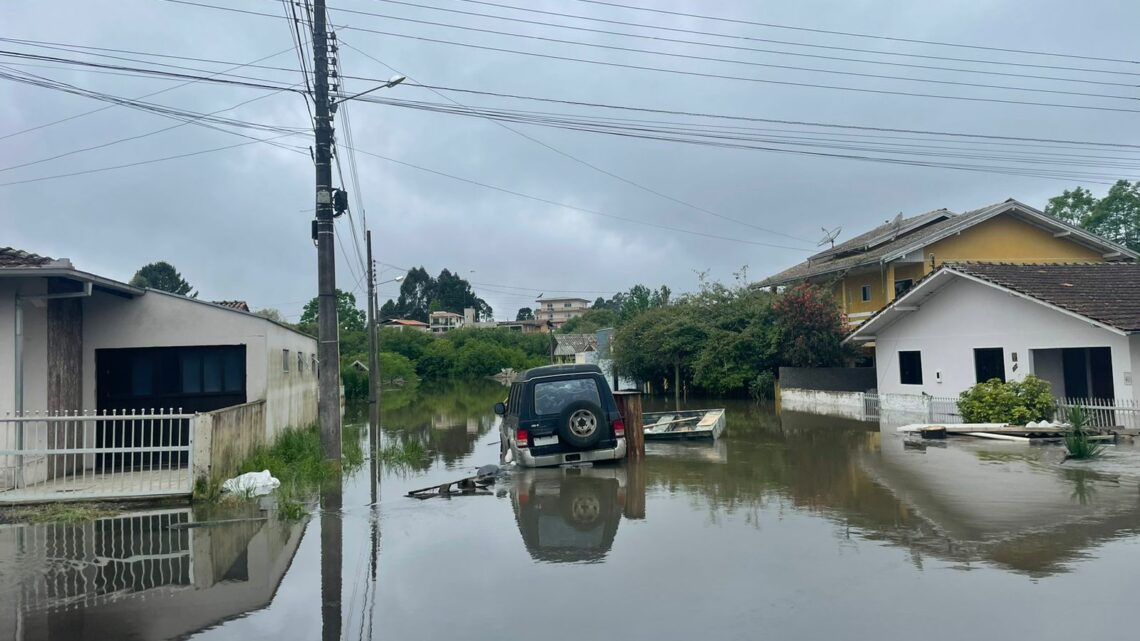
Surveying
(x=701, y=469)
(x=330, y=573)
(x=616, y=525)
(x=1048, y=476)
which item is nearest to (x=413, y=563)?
(x=330, y=573)

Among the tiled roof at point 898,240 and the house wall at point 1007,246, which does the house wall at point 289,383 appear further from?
the house wall at point 1007,246

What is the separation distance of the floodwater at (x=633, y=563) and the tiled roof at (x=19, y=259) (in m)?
3.98

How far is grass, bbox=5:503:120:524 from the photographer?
36.0ft

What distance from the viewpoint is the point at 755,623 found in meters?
6.46

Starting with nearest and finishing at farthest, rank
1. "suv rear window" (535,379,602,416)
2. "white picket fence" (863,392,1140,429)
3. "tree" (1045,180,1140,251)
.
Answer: "suv rear window" (535,379,602,416) < "white picket fence" (863,392,1140,429) < "tree" (1045,180,1140,251)

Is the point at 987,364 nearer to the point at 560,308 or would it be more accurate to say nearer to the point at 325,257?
the point at 325,257

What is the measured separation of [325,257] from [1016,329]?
17.7 meters

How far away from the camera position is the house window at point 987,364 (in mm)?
24062

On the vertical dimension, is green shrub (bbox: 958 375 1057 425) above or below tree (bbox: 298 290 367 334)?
below

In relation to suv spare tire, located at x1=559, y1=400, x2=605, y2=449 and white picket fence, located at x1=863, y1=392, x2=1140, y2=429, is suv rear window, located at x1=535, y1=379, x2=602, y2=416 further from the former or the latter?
white picket fence, located at x1=863, y1=392, x2=1140, y2=429

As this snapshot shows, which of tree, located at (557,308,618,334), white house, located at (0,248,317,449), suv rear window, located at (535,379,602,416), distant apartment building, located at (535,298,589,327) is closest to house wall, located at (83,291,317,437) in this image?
white house, located at (0,248,317,449)

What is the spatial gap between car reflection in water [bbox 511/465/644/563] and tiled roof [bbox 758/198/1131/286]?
22048mm

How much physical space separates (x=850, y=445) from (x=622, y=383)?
1190 inches

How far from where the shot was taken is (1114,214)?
183 ft
